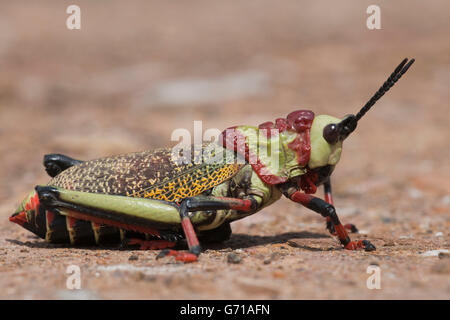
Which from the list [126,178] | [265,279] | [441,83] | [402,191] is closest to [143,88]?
[441,83]

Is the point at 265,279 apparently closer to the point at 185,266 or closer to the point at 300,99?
the point at 185,266

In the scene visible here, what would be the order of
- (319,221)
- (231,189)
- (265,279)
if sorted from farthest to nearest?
1. (319,221)
2. (231,189)
3. (265,279)

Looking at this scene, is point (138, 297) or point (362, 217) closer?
point (138, 297)

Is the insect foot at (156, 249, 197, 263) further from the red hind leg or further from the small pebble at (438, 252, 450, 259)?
the small pebble at (438, 252, 450, 259)

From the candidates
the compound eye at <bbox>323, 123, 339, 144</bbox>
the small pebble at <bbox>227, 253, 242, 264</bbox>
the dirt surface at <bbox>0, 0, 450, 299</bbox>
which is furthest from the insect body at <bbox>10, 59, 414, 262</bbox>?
the small pebble at <bbox>227, 253, 242, 264</bbox>

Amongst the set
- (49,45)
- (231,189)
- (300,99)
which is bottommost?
(231,189)

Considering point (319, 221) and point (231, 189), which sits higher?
point (231, 189)

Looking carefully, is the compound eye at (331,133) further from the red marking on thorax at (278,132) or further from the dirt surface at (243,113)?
the dirt surface at (243,113)

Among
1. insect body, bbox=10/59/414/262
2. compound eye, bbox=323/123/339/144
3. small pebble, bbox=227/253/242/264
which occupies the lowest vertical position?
small pebble, bbox=227/253/242/264
